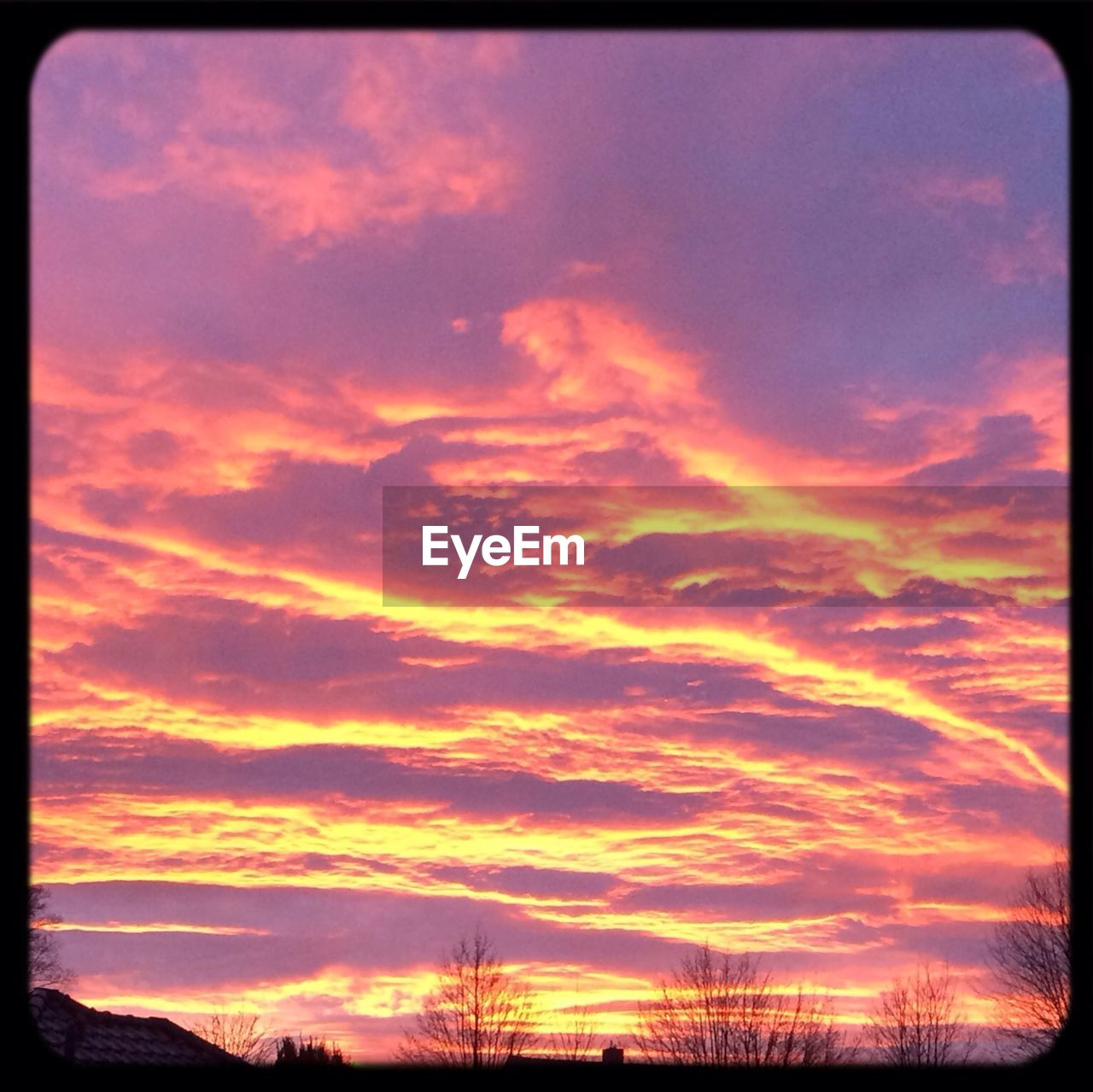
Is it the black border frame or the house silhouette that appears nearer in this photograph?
the black border frame

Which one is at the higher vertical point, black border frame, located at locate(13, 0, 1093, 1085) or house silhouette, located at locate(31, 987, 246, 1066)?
black border frame, located at locate(13, 0, 1093, 1085)

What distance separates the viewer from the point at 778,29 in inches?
114

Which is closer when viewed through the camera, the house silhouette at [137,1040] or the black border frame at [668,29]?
the black border frame at [668,29]

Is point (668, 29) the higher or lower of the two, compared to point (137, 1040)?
higher

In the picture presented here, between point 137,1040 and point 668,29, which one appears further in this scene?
point 137,1040

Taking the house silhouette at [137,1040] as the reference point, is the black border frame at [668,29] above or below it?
above
